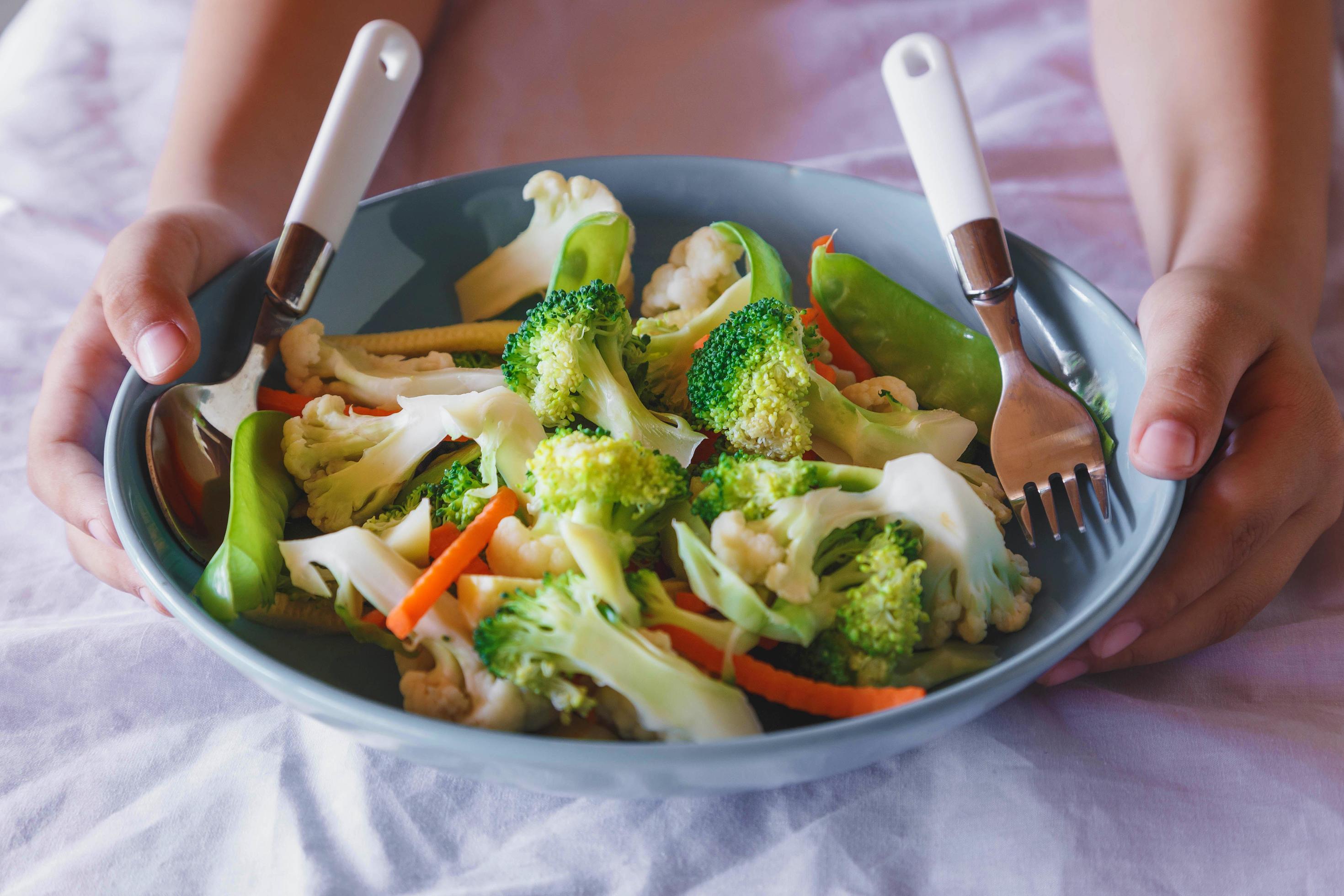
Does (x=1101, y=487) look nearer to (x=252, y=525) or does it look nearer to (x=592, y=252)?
(x=592, y=252)

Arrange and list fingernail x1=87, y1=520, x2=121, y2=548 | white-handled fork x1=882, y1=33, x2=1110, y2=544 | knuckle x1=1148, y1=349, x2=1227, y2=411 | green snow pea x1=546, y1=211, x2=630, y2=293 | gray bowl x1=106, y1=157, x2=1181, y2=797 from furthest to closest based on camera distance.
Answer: green snow pea x1=546, y1=211, x2=630, y2=293 < fingernail x1=87, y1=520, x2=121, y2=548 < white-handled fork x1=882, y1=33, x2=1110, y2=544 < knuckle x1=1148, y1=349, x2=1227, y2=411 < gray bowl x1=106, y1=157, x2=1181, y2=797

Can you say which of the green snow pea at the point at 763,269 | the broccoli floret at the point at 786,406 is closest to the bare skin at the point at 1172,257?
the broccoli floret at the point at 786,406

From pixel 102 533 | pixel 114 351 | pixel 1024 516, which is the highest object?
pixel 114 351

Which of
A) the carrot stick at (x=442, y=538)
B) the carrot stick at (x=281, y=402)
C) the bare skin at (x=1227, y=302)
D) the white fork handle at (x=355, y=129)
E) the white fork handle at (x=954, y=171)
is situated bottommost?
the bare skin at (x=1227, y=302)

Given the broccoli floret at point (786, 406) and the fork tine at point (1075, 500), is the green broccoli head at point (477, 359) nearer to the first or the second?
the broccoli floret at point (786, 406)

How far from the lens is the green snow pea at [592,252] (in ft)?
4.32

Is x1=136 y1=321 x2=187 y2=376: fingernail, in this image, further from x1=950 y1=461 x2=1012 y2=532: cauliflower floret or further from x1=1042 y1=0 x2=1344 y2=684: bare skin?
x1=1042 y1=0 x2=1344 y2=684: bare skin

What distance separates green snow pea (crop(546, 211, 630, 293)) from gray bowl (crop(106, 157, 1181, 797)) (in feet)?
0.49

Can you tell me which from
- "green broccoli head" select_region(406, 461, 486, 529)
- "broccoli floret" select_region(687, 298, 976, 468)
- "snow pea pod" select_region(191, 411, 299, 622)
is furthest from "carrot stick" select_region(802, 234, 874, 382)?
"snow pea pod" select_region(191, 411, 299, 622)

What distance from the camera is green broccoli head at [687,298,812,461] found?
104 cm

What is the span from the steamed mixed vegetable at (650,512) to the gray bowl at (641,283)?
0.05 meters

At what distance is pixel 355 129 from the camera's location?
47.4 inches

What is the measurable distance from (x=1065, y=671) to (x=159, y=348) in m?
1.08

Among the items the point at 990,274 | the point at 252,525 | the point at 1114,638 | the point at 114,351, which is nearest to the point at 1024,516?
the point at 1114,638
